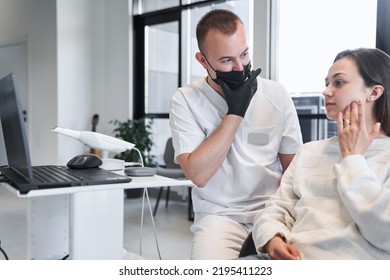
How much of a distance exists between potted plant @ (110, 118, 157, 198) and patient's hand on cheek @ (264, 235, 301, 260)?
3.19 meters

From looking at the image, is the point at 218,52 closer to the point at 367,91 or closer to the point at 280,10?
the point at 367,91

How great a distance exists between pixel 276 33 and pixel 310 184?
8.66ft

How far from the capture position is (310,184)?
39.6 inches

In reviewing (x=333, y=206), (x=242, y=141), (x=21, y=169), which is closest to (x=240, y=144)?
(x=242, y=141)

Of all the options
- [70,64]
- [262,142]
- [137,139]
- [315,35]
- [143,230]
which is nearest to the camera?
[262,142]

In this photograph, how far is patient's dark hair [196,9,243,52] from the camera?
1158mm

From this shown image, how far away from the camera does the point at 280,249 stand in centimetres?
89

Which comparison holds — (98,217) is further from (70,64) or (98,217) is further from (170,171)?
(70,64)

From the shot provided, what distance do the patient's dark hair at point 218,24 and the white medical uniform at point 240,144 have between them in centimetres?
17

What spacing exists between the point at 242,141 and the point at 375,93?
431mm

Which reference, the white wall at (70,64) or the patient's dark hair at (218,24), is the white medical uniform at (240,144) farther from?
the white wall at (70,64)

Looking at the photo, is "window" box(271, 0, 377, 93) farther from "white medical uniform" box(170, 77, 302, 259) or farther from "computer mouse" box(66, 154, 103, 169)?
"computer mouse" box(66, 154, 103, 169)

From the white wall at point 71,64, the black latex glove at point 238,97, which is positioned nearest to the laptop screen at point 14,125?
the black latex glove at point 238,97

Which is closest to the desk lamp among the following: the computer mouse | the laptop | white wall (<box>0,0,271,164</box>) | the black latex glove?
the computer mouse
